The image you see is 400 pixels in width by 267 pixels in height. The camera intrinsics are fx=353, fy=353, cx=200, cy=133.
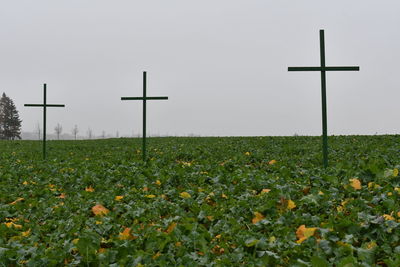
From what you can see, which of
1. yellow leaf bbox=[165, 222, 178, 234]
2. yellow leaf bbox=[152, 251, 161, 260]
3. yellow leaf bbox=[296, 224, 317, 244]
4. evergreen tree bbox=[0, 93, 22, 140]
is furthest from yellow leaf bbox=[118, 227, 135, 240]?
evergreen tree bbox=[0, 93, 22, 140]

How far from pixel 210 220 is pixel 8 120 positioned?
72063mm

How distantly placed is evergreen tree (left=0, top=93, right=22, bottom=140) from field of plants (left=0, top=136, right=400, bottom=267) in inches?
2612

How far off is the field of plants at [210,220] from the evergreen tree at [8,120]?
6636 centimetres

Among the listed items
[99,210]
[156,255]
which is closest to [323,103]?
[99,210]

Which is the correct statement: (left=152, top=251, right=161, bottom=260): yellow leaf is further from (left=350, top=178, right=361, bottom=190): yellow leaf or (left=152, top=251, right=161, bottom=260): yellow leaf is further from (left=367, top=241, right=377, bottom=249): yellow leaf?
(left=350, top=178, right=361, bottom=190): yellow leaf

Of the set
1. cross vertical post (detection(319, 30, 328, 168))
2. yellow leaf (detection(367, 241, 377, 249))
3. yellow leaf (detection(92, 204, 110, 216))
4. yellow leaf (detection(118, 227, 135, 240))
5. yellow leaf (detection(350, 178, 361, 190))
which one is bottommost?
yellow leaf (detection(118, 227, 135, 240))

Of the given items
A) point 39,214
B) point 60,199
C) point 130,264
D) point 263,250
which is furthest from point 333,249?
point 60,199

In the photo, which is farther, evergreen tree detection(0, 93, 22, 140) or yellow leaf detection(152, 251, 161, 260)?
evergreen tree detection(0, 93, 22, 140)

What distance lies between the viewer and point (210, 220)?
4.86 meters

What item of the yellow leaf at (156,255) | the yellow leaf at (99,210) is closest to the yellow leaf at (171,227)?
the yellow leaf at (156,255)

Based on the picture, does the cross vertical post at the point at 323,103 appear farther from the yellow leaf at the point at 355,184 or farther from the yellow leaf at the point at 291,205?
the yellow leaf at the point at 291,205

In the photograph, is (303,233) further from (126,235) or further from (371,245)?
(126,235)

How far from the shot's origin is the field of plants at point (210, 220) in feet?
11.7

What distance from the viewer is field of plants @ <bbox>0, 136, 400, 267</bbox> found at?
Result: 357 centimetres
